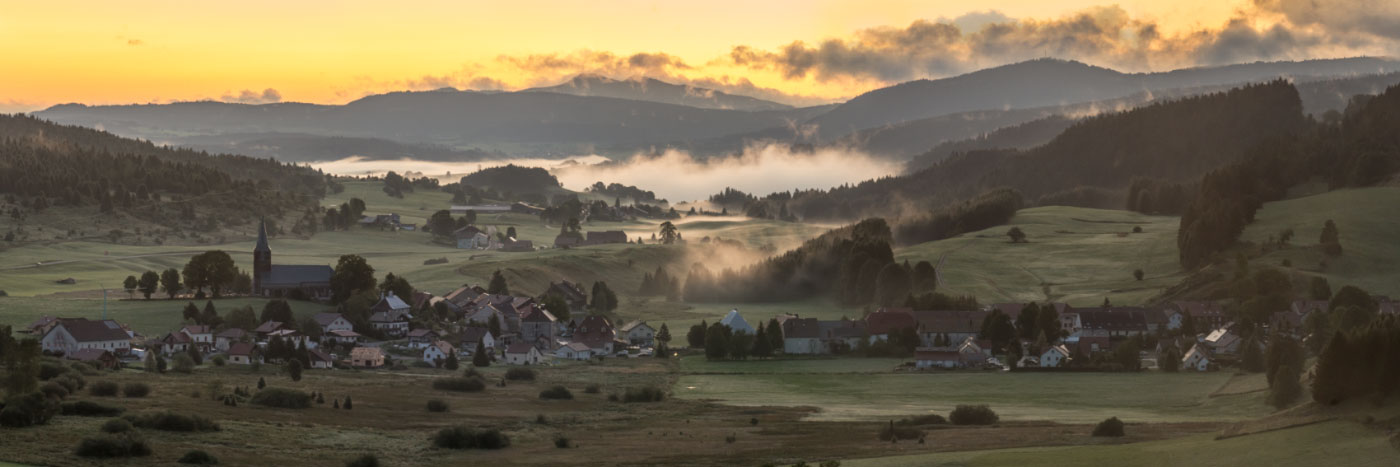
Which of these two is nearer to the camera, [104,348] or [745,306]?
[104,348]

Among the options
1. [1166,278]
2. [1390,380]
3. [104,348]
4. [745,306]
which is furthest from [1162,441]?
[745,306]

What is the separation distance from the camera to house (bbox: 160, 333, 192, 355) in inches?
3935

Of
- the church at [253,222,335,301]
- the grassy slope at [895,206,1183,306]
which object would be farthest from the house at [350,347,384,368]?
the grassy slope at [895,206,1183,306]

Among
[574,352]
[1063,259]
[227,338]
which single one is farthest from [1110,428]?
[1063,259]

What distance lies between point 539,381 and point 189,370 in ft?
67.5

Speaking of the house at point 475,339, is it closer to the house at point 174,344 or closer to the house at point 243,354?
the house at point 243,354

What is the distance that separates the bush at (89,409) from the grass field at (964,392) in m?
31.9

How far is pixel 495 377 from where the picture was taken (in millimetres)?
97938

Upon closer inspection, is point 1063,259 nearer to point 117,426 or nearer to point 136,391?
point 136,391

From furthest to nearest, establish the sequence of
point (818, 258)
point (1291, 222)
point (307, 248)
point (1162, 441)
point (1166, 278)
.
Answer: point (307, 248)
point (818, 258)
point (1291, 222)
point (1166, 278)
point (1162, 441)

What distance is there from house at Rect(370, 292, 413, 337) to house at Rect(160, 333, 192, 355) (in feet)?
54.5

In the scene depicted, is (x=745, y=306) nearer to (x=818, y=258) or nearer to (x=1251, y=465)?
(x=818, y=258)

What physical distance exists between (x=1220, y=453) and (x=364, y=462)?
3175cm

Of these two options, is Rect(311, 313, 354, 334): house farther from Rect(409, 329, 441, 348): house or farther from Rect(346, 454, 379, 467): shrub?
Rect(346, 454, 379, 467): shrub
